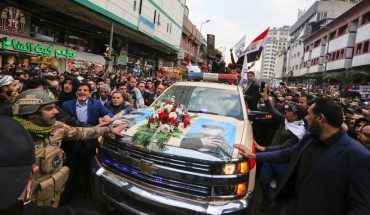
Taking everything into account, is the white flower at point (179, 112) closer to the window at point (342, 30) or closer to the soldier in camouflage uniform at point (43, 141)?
the soldier in camouflage uniform at point (43, 141)

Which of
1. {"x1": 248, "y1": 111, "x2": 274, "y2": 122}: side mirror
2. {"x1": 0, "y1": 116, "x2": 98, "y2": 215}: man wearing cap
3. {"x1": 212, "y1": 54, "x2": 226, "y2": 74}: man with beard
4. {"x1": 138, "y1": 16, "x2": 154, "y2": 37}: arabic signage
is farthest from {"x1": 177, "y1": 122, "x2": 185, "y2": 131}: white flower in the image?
{"x1": 138, "y1": 16, "x2": 154, "y2": 37}: arabic signage

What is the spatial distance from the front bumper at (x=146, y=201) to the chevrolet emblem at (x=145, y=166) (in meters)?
0.21

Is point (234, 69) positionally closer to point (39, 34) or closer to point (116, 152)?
point (116, 152)

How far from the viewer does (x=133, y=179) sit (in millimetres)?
3455

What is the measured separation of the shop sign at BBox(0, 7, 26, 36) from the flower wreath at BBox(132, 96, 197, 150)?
47.1 ft

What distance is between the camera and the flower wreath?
3.42 m

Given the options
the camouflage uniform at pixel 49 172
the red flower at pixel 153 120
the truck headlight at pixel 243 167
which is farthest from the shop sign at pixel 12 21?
the truck headlight at pixel 243 167

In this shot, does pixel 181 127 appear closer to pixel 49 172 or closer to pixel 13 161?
pixel 49 172

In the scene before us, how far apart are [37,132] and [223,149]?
193cm

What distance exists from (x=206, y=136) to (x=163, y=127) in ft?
1.87

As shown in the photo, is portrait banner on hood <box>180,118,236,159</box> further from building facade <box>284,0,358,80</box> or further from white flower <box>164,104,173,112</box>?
building facade <box>284,0,358,80</box>

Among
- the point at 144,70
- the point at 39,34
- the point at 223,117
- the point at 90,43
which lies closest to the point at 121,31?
the point at 90,43

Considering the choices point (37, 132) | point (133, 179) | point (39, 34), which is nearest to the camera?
point (37, 132)

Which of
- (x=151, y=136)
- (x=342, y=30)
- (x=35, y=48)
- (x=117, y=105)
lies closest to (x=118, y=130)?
(x=151, y=136)
